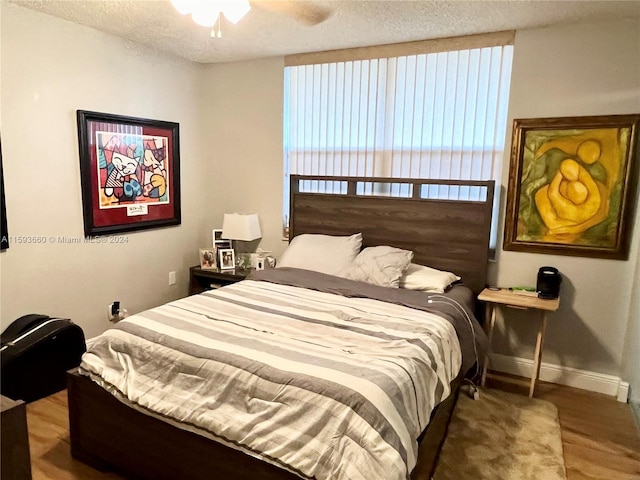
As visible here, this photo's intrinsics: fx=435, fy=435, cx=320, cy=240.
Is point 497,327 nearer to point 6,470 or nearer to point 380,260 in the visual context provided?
point 380,260

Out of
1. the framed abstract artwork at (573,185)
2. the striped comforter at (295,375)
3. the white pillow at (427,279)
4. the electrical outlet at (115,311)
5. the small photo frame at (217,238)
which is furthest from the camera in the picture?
the small photo frame at (217,238)

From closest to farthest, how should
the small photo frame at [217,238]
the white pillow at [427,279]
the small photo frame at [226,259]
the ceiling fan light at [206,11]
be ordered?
the ceiling fan light at [206,11]
the white pillow at [427,279]
the small photo frame at [226,259]
the small photo frame at [217,238]

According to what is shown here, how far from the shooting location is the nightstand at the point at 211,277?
11.7 ft

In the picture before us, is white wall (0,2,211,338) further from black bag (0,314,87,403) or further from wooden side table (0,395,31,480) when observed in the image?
wooden side table (0,395,31,480)

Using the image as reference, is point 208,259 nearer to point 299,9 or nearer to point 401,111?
point 401,111

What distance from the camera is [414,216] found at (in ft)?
10.4

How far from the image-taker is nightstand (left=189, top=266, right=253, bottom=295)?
11.7 feet

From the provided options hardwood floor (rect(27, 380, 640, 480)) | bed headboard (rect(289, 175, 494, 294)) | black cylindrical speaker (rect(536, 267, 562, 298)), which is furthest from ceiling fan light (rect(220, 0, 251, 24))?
black cylindrical speaker (rect(536, 267, 562, 298))

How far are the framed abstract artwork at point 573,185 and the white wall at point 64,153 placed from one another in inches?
111

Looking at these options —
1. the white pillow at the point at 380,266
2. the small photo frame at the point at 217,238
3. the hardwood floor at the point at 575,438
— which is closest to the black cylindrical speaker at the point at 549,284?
the hardwood floor at the point at 575,438

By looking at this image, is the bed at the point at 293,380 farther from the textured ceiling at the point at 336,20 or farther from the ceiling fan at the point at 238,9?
the ceiling fan at the point at 238,9

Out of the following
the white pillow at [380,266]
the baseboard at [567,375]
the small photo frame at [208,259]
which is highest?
the white pillow at [380,266]

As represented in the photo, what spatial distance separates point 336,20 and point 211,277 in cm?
220

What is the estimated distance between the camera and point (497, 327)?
318 centimetres
